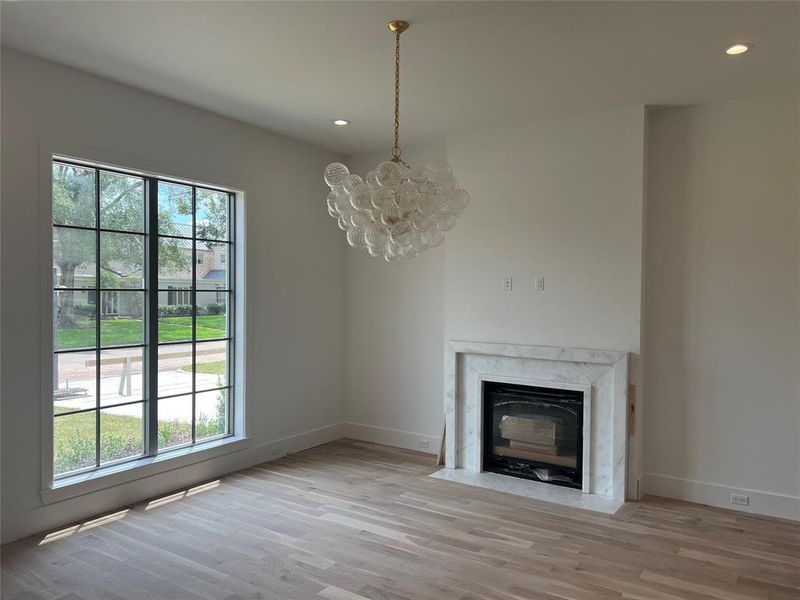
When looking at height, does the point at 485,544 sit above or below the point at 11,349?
below

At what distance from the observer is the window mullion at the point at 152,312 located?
4223mm

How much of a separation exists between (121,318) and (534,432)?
3330 mm

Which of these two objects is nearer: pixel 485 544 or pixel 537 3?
pixel 537 3

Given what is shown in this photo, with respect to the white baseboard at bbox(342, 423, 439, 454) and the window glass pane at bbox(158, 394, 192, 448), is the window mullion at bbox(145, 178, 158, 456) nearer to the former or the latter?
the window glass pane at bbox(158, 394, 192, 448)

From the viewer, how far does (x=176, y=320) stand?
4.45 meters

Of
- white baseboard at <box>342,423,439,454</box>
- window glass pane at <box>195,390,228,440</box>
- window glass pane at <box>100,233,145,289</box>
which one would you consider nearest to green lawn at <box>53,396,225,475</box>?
window glass pane at <box>195,390,228,440</box>

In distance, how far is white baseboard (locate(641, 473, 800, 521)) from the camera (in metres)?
3.93

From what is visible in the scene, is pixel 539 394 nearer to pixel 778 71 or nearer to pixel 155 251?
pixel 778 71

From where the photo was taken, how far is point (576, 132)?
4.49 metres

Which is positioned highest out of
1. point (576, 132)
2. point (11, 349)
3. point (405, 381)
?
point (576, 132)

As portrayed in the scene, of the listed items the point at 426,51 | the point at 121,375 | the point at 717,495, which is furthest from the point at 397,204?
the point at 717,495

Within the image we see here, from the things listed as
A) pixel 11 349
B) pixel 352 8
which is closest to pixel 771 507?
pixel 352 8

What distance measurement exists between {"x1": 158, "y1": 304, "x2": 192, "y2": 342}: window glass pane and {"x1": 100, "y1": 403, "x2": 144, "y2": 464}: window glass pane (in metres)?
0.55

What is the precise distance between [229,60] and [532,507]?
3.62m
